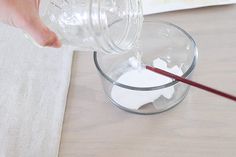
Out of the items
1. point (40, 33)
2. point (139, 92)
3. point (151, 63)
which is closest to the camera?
point (40, 33)

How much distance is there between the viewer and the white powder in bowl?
58 cm

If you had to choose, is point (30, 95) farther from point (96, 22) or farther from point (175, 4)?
point (175, 4)

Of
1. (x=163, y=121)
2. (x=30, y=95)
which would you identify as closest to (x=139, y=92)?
(x=163, y=121)

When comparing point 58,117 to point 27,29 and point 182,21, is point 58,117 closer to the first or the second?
point 27,29

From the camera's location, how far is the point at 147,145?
0.54 m

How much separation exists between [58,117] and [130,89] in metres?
0.13

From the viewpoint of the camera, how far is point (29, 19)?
0.45 m

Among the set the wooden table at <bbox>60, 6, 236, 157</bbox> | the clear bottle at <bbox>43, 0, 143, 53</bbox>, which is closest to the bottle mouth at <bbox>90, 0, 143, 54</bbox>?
the clear bottle at <bbox>43, 0, 143, 53</bbox>

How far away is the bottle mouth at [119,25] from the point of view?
1.55 feet

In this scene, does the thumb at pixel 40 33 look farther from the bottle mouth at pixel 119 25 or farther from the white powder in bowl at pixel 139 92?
the white powder in bowl at pixel 139 92

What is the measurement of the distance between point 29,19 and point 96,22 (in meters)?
0.08

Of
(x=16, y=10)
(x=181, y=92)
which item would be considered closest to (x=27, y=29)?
(x=16, y=10)

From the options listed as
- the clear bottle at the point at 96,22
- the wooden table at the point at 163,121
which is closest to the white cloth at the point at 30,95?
the wooden table at the point at 163,121

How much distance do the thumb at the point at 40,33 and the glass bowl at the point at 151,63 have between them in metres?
0.14
